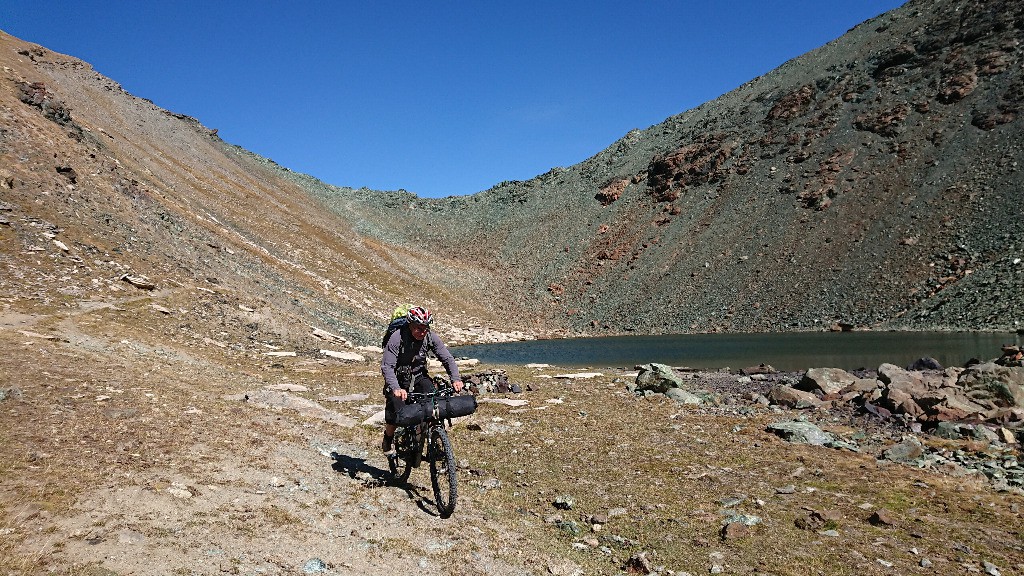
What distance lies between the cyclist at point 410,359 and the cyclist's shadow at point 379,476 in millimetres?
1128

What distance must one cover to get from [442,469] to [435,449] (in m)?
0.34

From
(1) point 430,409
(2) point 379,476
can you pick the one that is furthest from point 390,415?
(2) point 379,476

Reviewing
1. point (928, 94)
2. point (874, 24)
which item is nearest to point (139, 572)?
point (928, 94)

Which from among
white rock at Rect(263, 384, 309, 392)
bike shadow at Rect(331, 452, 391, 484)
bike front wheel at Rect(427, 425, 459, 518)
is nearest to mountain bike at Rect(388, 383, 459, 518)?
bike front wheel at Rect(427, 425, 459, 518)

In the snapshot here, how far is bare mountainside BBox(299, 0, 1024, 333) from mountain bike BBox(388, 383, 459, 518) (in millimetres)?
55563

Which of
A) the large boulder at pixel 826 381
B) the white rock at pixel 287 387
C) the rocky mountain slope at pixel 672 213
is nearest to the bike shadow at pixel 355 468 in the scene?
the white rock at pixel 287 387

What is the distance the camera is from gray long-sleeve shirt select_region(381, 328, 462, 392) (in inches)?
358

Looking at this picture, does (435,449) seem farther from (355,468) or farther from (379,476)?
(355,468)

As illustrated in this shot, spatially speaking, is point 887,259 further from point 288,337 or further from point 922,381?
point 288,337

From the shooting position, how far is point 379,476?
10.3 meters

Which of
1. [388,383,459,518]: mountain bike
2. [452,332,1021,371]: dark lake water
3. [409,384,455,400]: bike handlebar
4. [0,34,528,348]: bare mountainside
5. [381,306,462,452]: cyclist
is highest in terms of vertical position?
[0,34,528,348]: bare mountainside

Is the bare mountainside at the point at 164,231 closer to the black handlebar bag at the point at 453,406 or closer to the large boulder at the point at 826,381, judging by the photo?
the black handlebar bag at the point at 453,406

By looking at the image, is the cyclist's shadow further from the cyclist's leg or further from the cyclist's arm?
the cyclist's arm

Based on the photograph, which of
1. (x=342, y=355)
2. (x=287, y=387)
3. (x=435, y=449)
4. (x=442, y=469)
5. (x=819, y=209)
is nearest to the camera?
(x=442, y=469)
